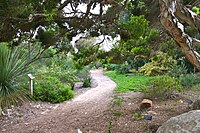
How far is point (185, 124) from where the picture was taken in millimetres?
2568

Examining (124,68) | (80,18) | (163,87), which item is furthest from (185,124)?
(124,68)

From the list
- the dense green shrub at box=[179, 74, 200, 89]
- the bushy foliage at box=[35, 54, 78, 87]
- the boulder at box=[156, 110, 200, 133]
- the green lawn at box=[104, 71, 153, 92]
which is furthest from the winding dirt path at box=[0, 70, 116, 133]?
the dense green shrub at box=[179, 74, 200, 89]

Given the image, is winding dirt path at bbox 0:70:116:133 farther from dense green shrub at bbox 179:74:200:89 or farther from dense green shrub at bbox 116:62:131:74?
dense green shrub at bbox 116:62:131:74

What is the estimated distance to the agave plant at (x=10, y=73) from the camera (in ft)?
16.5

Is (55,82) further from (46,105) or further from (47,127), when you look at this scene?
(47,127)

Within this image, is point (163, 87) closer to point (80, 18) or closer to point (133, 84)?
point (80, 18)

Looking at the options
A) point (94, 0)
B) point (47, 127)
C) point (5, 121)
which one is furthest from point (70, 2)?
point (5, 121)

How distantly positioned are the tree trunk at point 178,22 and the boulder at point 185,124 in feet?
1.87

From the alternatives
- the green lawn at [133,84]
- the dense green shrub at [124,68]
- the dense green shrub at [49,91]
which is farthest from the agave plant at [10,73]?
the dense green shrub at [124,68]

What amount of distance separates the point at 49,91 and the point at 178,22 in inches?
206

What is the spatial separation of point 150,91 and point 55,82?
3.13m

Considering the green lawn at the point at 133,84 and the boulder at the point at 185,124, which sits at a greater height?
the boulder at the point at 185,124

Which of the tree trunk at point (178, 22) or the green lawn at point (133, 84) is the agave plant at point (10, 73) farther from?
the tree trunk at point (178, 22)

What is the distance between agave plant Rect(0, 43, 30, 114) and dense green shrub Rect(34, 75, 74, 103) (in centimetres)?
112
